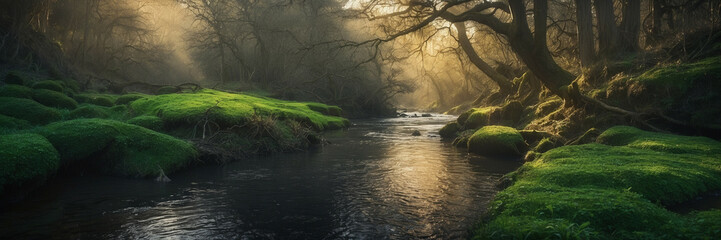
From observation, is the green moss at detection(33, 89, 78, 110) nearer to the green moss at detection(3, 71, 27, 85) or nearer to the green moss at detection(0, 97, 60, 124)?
the green moss at detection(3, 71, 27, 85)

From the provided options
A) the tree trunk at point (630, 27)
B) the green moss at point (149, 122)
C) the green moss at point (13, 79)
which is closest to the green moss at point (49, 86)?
the green moss at point (13, 79)

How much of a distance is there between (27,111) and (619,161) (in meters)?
16.4

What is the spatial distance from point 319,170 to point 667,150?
881 cm

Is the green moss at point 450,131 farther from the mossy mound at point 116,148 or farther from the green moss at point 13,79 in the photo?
the green moss at point 13,79

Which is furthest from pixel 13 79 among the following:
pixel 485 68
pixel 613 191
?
pixel 485 68

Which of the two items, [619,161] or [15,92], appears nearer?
[619,161]

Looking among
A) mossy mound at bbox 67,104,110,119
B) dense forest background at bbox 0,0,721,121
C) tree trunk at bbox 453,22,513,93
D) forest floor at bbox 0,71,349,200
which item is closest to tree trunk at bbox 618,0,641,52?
dense forest background at bbox 0,0,721,121

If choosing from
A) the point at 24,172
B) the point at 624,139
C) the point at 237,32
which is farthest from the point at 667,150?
the point at 237,32

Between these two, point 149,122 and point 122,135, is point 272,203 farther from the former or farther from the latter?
point 149,122

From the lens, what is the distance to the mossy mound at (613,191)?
4930 mm

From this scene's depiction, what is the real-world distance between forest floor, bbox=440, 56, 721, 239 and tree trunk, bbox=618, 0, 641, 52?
2.36m

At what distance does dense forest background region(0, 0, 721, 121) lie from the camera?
16.8m

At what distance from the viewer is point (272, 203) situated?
878 centimetres

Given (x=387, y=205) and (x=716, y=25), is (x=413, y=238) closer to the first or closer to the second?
(x=387, y=205)
